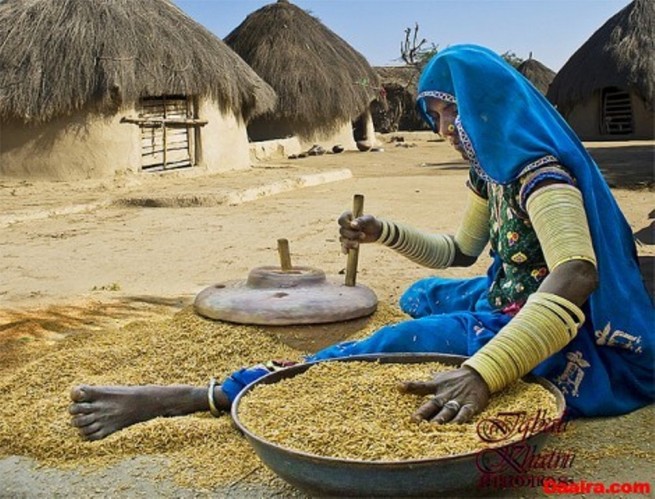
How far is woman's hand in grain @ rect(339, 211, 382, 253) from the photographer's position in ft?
9.82

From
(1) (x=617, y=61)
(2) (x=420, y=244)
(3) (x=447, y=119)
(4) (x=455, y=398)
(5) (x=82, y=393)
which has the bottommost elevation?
(5) (x=82, y=393)

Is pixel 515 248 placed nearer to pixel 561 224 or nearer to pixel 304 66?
pixel 561 224

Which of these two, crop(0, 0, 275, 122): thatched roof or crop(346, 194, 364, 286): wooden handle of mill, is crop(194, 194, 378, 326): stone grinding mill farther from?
crop(0, 0, 275, 122): thatched roof

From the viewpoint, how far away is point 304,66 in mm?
21172

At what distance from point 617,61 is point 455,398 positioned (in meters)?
23.0

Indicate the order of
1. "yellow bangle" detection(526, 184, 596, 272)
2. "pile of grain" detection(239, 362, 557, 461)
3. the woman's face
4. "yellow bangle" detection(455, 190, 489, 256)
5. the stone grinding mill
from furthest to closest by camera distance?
the stone grinding mill
"yellow bangle" detection(455, 190, 489, 256)
the woman's face
"yellow bangle" detection(526, 184, 596, 272)
"pile of grain" detection(239, 362, 557, 461)

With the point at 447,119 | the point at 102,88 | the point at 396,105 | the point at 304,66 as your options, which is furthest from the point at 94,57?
the point at 396,105

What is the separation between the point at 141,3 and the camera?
14.6m

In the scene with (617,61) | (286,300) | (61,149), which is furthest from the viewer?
(617,61)

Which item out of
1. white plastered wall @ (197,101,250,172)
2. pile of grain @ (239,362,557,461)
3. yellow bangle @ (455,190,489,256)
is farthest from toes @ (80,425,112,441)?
white plastered wall @ (197,101,250,172)

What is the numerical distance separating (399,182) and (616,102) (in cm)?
1389

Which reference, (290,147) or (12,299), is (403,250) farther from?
(290,147)

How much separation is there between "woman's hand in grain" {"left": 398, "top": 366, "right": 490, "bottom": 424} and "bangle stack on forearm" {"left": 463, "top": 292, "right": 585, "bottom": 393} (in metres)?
0.03

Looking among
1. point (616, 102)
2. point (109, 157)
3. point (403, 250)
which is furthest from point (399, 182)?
point (616, 102)
